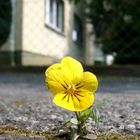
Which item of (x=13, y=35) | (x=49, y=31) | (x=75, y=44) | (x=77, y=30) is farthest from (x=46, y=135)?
(x=77, y=30)

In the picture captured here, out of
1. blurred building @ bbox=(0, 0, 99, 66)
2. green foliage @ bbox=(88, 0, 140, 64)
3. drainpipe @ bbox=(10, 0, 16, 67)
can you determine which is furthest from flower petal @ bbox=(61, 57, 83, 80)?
drainpipe @ bbox=(10, 0, 16, 67)

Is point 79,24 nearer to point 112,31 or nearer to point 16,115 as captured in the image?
point 112,31

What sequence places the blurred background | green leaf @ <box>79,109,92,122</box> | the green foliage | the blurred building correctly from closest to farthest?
green leaf @ <box>79,109,92,122</box>
the green foliage
the blurred background
the blurred building

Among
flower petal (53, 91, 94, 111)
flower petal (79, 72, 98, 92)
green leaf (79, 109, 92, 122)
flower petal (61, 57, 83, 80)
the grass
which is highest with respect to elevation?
flower petal (61, 57, 83, 80)

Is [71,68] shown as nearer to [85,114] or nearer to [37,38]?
[85,114]

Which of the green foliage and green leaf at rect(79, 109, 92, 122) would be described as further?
the green foliage

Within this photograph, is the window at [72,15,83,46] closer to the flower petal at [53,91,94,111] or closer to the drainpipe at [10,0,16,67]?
the drainpipe at [10,0,16,67]

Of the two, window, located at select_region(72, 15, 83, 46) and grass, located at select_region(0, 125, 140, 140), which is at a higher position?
grass, located at select_region(0, 125, 140, 140)
